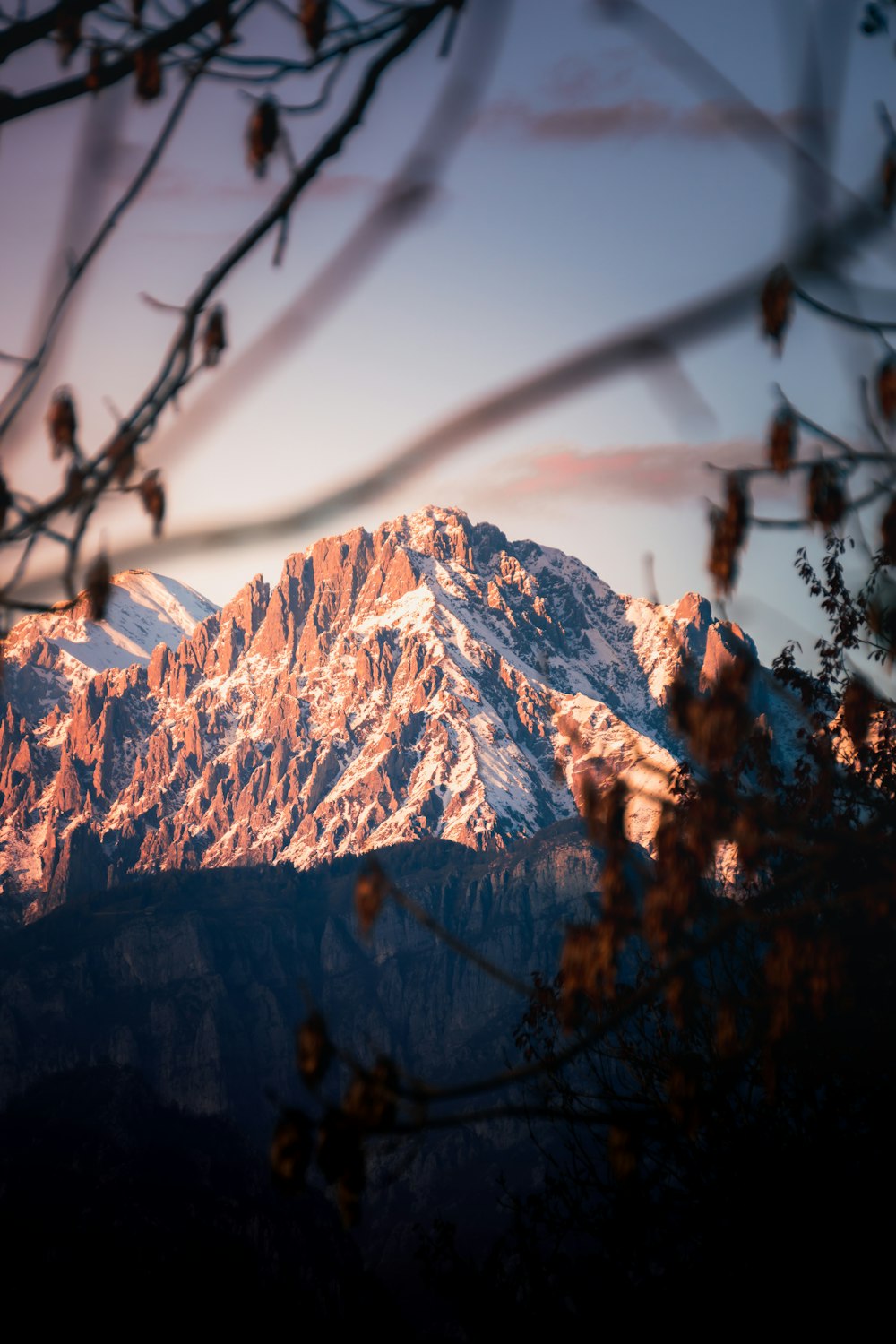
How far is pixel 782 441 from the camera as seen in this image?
506 centimetres

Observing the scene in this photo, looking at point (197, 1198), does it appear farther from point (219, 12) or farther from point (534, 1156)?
point (219, 12)

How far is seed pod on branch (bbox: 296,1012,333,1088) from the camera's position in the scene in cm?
439

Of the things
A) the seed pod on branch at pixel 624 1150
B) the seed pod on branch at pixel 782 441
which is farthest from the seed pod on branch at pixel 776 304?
the seed pod on branch at pixel 624 1150

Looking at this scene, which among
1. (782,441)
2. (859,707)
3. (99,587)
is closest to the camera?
(99,587)

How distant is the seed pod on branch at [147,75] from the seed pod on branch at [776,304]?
2486mm

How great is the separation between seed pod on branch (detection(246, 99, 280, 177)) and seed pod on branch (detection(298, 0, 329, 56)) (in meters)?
0.29

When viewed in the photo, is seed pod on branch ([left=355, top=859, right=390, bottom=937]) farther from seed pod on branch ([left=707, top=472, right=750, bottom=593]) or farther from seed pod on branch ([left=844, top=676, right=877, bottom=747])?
seed pod on branch ([left=844, top=676, right=877, bottom=747])

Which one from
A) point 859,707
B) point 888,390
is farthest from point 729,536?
point 859,707

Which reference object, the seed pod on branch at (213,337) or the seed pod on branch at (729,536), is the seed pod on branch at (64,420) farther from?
the seed pod on branch at (729,536)

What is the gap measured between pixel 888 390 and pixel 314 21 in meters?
2.73

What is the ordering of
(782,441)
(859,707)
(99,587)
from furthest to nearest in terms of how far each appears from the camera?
(859,707) → (782,441) → (99,587)

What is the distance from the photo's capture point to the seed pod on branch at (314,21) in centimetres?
455

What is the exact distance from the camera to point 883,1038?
10812 mm

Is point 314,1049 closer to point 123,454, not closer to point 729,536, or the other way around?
point 123,454
